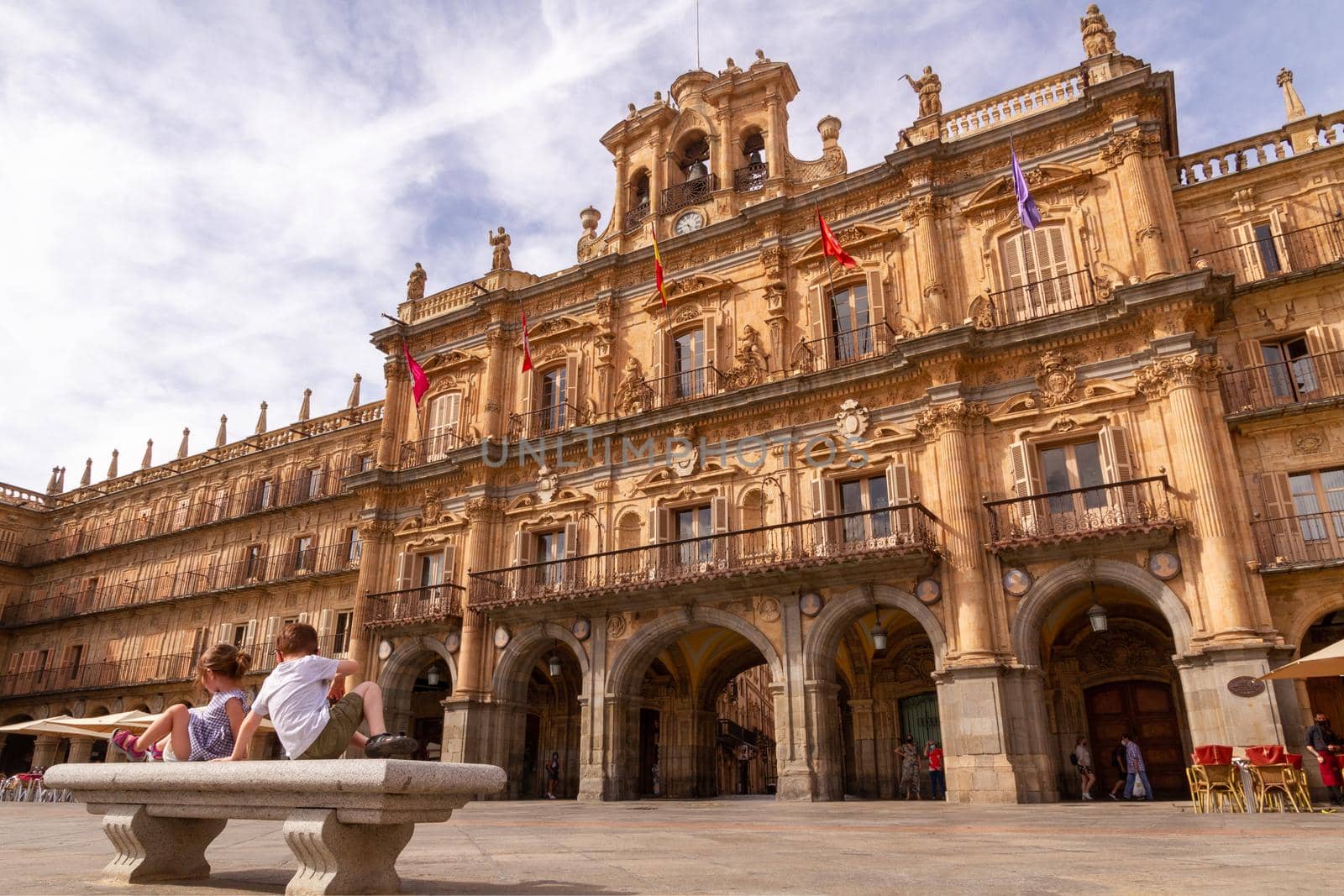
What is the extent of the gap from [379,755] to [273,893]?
771 millimetres

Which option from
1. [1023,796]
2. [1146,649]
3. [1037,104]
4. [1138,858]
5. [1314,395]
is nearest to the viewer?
[1138,858]

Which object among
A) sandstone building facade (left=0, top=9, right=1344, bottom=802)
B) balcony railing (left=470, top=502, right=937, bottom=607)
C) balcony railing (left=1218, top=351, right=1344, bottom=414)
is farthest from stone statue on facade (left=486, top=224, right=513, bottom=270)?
balcony railing (left=1218, top=351, right=1344, bottom=414)

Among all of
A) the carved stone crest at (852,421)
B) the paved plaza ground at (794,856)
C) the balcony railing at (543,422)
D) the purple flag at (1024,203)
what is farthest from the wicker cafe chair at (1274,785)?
the balcony railing at (543,422)

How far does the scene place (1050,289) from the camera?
18812 mm

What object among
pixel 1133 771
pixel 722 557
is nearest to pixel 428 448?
pixel 722 557

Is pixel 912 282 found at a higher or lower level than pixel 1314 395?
higher

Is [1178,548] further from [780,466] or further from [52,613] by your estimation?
[52,613]

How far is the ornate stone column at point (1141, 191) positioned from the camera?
17391mm

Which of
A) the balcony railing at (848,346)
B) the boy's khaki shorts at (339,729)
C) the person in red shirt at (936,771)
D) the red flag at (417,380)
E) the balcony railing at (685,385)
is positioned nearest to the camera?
the boy's khaki shorts at (339,729)

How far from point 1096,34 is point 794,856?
1978 centimetres

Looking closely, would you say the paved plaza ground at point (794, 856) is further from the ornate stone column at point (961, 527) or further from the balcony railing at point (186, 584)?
the balcony railing at point (186, 584)

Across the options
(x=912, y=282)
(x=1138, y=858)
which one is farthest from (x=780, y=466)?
(x=1138, y=858)

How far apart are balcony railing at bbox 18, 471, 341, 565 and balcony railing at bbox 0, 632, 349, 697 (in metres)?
4.82

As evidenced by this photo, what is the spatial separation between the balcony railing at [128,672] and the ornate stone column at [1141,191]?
23224 millimetres
